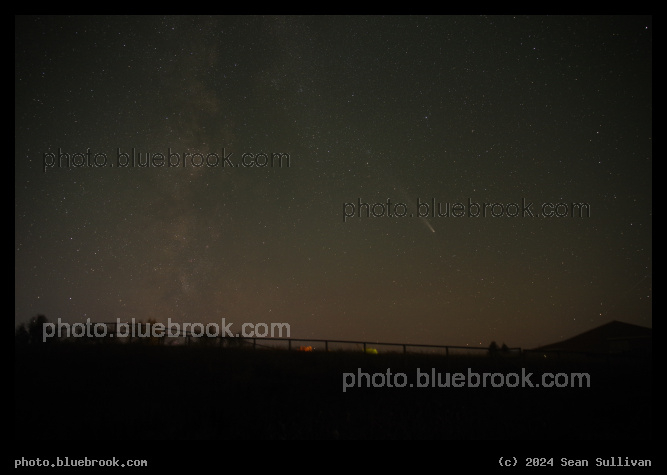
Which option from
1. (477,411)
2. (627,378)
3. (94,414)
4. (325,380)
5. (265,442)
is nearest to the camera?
(265,442)

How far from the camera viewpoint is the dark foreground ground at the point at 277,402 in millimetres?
12148

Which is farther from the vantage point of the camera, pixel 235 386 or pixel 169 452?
pixel 235 386

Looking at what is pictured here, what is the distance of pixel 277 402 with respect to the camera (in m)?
14.2

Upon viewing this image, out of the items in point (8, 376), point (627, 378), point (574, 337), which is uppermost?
point (8, 376)

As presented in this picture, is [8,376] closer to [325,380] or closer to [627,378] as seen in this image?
[325,380]

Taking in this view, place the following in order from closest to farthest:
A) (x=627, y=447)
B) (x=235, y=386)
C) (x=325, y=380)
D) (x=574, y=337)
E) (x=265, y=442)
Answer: (x=627, y=447) → (x=265, y=442) → (x=235, y=386) → (x=325, y=380) → (x=574, y=337)

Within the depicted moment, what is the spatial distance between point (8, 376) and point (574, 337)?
6576cm

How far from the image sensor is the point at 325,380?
16328 millimetres

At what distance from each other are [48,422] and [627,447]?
1487 centimetres

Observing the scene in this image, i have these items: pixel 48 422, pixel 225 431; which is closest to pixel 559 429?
pixel 225 431

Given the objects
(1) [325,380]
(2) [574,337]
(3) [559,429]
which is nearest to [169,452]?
(1) [325,380]

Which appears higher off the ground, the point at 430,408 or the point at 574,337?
the point at 430,408

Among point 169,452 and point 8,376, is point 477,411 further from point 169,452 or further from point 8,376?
point 8,376

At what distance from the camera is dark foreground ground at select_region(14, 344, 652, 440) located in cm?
1215
